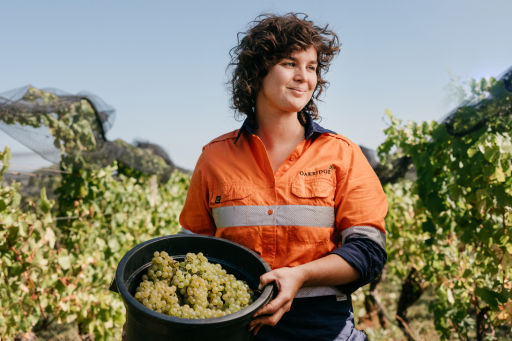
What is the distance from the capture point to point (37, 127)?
2936mm

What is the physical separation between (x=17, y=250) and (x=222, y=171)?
1920 millimetres

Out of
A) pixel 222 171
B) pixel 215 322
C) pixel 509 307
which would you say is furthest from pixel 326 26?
pixel 509 307

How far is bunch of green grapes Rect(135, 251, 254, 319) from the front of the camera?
1.01m

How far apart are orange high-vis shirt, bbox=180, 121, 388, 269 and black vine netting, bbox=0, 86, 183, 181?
216cm

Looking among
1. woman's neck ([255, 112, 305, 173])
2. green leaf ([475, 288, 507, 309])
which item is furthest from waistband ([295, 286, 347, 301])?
green leaf ([475, 288, 507, 309])

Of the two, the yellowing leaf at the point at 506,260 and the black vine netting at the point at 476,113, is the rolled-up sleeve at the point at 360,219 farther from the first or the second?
the black vine netting at the point at 476,113

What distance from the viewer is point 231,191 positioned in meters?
1.36

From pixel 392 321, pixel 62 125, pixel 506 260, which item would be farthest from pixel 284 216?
pixel 392 321

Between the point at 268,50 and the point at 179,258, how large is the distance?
90 cm

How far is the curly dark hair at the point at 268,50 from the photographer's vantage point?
146 cm

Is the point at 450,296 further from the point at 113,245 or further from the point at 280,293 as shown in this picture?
the point at 113,245

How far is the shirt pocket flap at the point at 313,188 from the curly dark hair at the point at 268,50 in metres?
0.38

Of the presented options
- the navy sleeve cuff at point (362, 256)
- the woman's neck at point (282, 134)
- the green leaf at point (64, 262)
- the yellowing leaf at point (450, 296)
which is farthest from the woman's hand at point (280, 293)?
the yellowing leaf at point (450, 296)

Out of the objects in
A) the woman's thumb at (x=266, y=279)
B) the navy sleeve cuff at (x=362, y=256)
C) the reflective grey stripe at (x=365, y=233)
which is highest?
the reflective grey stripe at (x=365, y=233)
